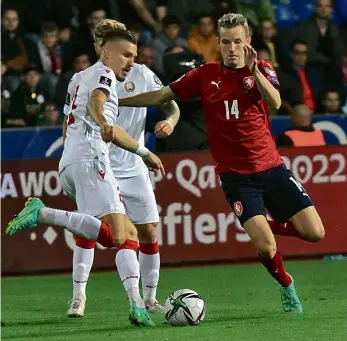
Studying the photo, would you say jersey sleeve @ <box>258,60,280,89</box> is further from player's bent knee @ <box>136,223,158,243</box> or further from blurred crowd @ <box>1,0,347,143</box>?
blurred crowd @ <box>1,0,347,143</box>

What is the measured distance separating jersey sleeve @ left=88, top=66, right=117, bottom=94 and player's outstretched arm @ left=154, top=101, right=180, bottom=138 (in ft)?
1.99

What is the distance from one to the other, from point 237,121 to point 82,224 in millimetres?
1606

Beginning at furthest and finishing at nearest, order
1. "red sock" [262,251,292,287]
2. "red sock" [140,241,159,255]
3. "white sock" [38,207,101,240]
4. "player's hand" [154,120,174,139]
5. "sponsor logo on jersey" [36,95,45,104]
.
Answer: "sponsor logo on jersey" [36,95,45,104] → "red sock" [140,241,159,255] → "red sock" [262,251,292,287] → "player's hand" [154,120,174,139] → "white sock" [38,207,101,240]

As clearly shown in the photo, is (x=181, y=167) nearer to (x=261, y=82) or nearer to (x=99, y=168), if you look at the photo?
(x=261, y=82)

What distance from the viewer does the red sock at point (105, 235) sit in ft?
25.3

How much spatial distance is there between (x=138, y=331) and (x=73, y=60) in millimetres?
8096

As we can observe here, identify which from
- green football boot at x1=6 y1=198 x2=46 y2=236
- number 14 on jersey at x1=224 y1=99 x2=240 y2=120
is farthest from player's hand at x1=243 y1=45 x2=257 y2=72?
green football boot at x1=6 y1=198 x2=46 y2=236

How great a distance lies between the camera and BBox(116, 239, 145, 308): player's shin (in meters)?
7.79

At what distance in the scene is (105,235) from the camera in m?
7.71

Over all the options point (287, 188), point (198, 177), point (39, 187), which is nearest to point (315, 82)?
point (198, 177)

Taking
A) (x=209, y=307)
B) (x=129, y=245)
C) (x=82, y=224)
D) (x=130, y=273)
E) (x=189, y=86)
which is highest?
(x=189, y=86)

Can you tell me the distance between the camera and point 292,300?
329 inches

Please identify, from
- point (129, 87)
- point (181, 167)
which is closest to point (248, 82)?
point (129, 87)

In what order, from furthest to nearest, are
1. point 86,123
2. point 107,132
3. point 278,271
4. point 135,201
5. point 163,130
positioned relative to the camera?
1. point 135,201
2. point 278,271
3. point 163,130
4. point 86,123
5. point 107,132
